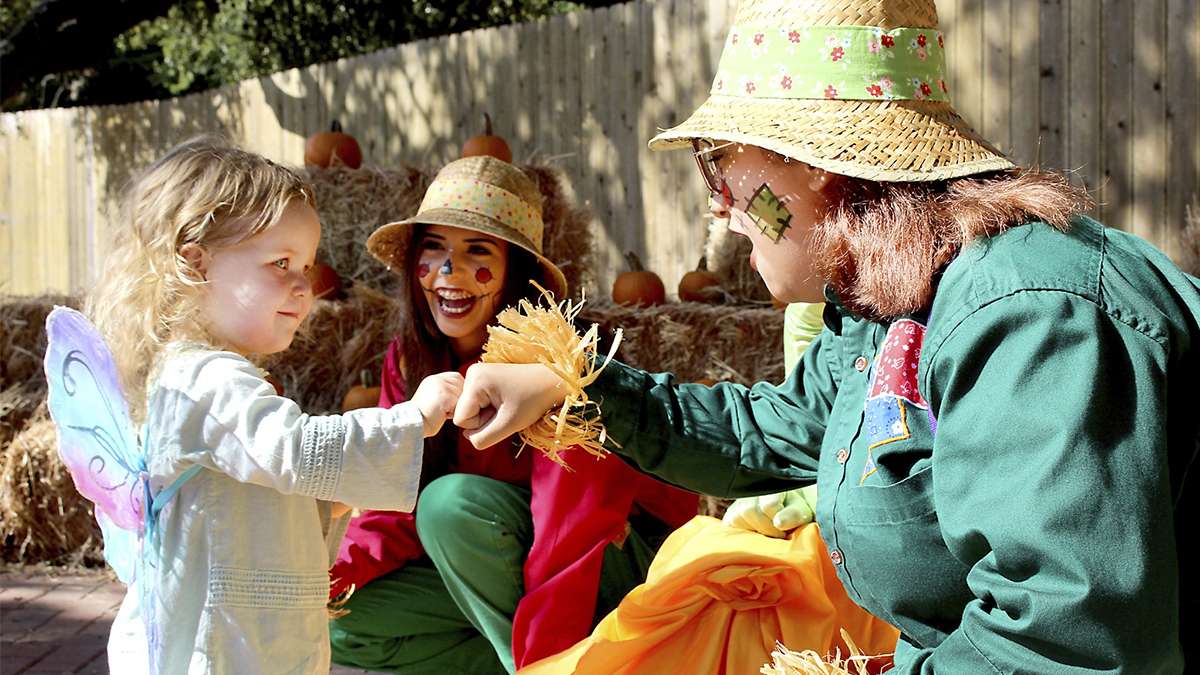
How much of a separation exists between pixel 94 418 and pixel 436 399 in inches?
27.1

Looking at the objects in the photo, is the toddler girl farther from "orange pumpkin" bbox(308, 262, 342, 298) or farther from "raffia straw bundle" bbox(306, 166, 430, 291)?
"raffia straw bundle" bbox(306, 166, 430, 291)

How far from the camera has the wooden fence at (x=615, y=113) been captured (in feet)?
19.1

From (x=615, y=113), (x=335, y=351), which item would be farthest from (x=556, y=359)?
(x=615, y=113)

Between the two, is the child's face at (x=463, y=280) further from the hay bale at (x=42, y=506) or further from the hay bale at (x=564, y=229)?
the hay bale at (x=42, y=506)

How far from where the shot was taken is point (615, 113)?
8680 mm

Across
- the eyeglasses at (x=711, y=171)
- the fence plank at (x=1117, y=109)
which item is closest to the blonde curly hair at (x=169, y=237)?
the eyeglasses at (x=711, y=171)

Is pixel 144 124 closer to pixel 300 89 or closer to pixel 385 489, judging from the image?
pixel 300 89

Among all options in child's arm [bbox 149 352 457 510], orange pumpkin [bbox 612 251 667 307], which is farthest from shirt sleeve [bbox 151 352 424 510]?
orange pumpkin [bbox 612 251 667 307]

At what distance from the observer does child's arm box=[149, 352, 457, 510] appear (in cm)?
213

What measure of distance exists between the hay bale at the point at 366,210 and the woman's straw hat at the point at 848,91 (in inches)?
151

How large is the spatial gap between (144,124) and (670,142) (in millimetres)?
12374

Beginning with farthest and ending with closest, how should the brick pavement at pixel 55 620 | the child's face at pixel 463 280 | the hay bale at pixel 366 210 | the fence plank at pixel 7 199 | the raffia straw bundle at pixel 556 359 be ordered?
the fence plank at pixel 7 199 → the hay bale at pixel 366 210 → the brick pavement at pixel 55 620 → the child's face at pixel 463 280 → the raffia straw bundle at pixel 556 359

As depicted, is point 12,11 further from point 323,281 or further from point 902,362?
point 902,362

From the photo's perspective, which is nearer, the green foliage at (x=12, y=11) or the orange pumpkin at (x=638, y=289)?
the orange pumpkin at (x=638, y=289)
